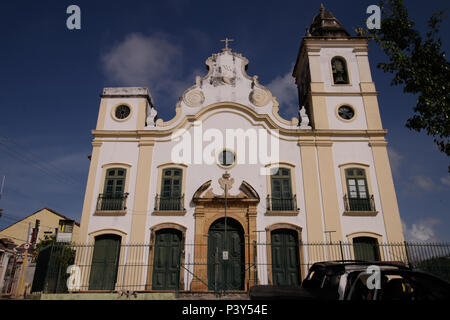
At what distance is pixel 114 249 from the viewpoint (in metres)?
13.4

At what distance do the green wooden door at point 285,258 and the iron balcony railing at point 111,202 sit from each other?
6.88m

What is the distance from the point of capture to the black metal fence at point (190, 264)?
41.2 ft

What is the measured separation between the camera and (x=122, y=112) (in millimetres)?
15977

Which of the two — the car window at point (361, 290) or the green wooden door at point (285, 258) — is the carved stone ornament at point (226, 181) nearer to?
the green wooden door at point (285, 258)

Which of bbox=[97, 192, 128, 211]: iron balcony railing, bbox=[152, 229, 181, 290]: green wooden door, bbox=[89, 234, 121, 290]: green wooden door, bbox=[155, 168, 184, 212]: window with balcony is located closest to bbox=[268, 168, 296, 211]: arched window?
bbox=[155, 168, 184, 212]: window with balcony

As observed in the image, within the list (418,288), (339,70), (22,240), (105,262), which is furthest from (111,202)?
(22,240)

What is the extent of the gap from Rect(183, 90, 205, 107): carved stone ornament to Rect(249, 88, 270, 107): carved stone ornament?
2.62 meters

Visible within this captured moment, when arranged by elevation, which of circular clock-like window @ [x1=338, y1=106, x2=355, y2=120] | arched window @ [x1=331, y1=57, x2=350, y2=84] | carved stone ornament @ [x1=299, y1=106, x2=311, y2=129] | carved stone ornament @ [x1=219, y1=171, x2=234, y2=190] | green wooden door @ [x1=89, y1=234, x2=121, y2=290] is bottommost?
green wooden door @ [x1=89, y1=234, x2=121, y2=290]

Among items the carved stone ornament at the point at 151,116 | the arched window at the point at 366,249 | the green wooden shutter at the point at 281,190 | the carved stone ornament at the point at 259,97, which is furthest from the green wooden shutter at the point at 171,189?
the arched window at the point at 366,249

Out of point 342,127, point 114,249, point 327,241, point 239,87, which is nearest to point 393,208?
point 327,241

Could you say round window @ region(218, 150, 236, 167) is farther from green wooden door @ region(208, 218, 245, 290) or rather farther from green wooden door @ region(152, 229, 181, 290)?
green wooden door @ region(152, 229, 181, 290)

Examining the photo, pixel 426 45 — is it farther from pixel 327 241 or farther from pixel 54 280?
pixel 54 280

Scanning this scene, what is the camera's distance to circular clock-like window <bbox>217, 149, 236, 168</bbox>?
572 inches
